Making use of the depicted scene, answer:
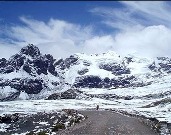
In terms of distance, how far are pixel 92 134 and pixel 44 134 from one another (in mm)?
5164

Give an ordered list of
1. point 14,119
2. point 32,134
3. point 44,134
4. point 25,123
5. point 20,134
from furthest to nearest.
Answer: point 14,119, point 25,123, point 20,134, point 32,134, point 44,134

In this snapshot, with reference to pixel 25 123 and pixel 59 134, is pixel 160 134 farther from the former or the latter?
pixel 25 123

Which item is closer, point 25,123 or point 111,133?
point 111,133

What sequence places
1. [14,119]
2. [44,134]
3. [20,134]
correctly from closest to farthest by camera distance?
[44,134], [20,134], [14,119]

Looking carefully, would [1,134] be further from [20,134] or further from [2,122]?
[2,122]

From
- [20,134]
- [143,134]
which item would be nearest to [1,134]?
[20,134]

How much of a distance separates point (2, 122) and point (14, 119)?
3557 mm

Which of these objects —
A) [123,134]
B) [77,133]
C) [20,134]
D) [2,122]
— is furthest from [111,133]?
[2,122]

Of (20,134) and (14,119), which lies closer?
(20,134)

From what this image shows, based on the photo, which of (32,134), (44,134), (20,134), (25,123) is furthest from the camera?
(25,123)

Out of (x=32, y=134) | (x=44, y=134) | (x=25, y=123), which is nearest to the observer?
(x=44, y=134)

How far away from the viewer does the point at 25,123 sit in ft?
195

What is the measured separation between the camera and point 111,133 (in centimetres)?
4141

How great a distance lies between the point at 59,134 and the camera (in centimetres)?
3944
